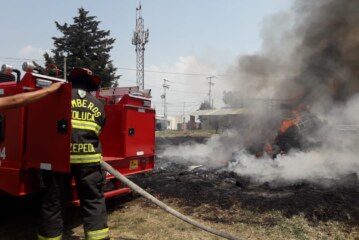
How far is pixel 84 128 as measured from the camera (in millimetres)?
3652

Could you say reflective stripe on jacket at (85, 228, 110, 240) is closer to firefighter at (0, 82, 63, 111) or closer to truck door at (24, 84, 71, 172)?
truck door at (24, 84, 71, 172)

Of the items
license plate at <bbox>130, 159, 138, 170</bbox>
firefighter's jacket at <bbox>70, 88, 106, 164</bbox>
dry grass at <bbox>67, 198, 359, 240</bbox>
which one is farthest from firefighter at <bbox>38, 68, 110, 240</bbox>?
license plate at <bbox>130, 159, 138, 170</bbox>

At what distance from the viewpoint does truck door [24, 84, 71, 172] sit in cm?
352

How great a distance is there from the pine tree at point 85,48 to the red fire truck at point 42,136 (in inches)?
880

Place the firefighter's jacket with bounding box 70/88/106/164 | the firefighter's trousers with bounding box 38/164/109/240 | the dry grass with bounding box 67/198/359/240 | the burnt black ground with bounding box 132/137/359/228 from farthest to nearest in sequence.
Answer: the burnt black ground with bounding box 132/137/359/228
the dry grass with bounding box 67/198/359/240
the firefighter's jacket with bounding box 70/88/106/164
the firefighter's trousers with bounding box 38/164/109/240

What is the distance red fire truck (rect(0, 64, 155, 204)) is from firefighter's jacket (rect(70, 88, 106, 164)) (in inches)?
4.3

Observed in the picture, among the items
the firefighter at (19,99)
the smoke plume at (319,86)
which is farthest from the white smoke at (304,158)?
the firefighter at (19,99)

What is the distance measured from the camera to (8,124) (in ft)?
13.7

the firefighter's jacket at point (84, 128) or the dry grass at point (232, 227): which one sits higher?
the firefighter's jacket at point (84, 128)

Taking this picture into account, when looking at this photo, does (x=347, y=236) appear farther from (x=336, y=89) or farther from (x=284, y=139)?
(x=336, y=89)

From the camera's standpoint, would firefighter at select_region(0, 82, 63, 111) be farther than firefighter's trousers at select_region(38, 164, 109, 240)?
No

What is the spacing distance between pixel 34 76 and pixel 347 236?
425 cm

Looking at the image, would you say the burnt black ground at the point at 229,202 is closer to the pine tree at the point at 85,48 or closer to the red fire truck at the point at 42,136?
the red fire truck at the point at 42,136

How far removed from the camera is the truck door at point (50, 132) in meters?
3.52
